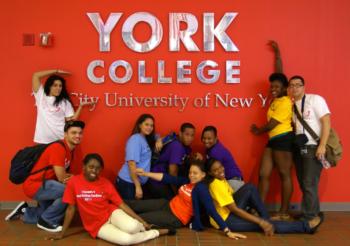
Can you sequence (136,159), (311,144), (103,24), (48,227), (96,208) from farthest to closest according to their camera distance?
1. (103,24)
2. (136,159)
3. (311,144)
4. (48,227)
5. (96,208)

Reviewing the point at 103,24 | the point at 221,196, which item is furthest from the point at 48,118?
the point at 221,196

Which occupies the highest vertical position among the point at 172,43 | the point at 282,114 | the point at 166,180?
the point at 172,43

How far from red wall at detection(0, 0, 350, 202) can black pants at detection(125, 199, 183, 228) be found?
84 cm

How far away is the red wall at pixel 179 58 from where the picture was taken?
4.71 metres

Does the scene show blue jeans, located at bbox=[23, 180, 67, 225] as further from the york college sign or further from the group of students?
the york college sign

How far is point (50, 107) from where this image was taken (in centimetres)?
454

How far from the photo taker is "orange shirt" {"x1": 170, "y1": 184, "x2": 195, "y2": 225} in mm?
4129

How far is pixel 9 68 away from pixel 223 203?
287 centimetres

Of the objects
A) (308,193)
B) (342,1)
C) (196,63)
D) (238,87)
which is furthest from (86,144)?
(342,1)

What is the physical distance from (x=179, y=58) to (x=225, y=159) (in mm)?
1269

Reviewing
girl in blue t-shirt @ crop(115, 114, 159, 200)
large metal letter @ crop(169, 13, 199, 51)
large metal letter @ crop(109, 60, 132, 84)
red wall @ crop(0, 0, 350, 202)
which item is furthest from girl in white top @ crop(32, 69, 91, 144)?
large metal letter @ crop(169, 13, 199, 51)

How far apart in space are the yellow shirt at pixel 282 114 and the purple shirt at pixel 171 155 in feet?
3.32

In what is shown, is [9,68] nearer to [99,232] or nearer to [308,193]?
[99,232]

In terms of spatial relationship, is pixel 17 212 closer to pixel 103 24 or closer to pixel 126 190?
pixel 126 190
